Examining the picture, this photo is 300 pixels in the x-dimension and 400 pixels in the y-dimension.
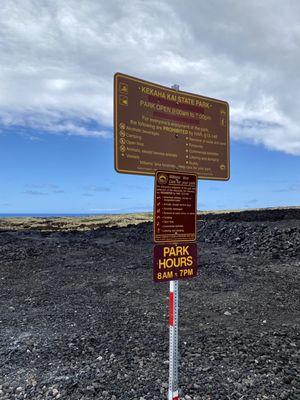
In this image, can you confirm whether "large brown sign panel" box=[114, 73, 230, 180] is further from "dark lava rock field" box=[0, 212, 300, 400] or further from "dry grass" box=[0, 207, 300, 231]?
"dry grass" box=[0, 207, 300, 231]

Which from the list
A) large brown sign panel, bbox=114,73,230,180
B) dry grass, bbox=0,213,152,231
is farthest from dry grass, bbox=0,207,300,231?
large brown sign panel, bbox=114,73,230,180

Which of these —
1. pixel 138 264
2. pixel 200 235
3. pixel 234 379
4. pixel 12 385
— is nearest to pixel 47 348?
pixel 12 385

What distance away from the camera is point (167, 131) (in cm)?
540

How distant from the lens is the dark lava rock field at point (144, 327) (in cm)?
667

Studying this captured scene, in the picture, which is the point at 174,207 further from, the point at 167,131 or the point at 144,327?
the point at 144,327

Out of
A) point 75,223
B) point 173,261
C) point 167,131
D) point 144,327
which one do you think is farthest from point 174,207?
point 75,223

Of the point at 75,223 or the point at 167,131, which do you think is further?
the point at 75,223

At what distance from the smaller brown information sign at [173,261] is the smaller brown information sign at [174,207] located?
10cm

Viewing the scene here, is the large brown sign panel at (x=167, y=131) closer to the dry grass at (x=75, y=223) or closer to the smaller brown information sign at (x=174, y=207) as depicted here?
the smaller brown information sign at (x=174, y=207)

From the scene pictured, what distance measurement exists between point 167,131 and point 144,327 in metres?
5.81

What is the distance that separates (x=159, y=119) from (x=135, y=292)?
8.94 m

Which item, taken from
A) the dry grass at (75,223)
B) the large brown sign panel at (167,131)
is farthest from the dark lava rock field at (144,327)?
the dry grass at (75,223)

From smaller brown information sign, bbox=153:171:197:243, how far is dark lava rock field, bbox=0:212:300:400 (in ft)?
9.15

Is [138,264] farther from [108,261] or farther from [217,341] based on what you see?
[217,341]
